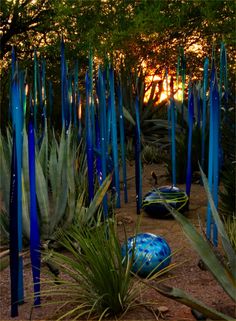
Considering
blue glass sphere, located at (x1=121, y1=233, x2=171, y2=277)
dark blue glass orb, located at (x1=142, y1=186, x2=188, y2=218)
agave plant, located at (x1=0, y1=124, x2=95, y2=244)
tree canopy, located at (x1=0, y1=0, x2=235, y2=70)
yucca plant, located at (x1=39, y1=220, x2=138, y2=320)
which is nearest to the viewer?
yucca plant, located at (x1=39, y1=220, x2=138, y2=320)

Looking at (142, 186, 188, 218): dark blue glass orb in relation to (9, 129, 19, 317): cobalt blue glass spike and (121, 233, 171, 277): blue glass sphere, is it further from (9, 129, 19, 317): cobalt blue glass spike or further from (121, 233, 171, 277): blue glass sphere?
(9, 129, 19, 317): cobalt blue glass spike

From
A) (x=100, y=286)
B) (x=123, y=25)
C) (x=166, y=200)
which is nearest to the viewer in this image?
(x=100, y=286)

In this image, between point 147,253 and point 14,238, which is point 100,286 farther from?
point 147,253

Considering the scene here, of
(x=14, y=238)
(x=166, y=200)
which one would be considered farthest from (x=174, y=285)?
(x=166, y=200)

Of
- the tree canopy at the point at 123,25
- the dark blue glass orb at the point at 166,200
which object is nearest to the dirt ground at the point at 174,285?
the dark blue glass orb at the point at 166,200

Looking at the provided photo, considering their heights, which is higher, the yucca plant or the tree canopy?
the tree canopy

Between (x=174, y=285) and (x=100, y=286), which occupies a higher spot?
(x=100, y=286)

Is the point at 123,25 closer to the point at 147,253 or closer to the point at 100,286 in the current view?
the point at 147,253

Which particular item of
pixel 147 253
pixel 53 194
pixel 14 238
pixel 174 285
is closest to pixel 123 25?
pixel 53 194

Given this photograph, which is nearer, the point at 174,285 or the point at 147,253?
the point at 174,285

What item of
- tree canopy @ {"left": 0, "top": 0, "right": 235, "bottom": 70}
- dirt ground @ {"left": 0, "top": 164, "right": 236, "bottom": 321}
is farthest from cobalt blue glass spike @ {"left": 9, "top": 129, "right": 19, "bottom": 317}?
tree canopy @ {"left": 0, "top": 0, "right": 235, "bottom": 70}

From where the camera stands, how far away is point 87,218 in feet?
13.2

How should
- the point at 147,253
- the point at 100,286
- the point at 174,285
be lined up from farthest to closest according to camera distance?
the point at 147,253
the point at 174,285
the point at 100,286

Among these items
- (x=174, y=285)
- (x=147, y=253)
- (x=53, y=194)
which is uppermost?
(x=53, y=194)
